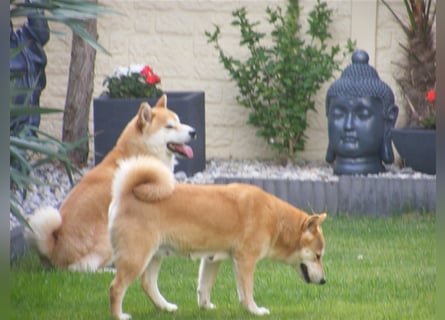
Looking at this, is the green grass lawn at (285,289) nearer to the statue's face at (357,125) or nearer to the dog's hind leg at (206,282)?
the dog's hind leg at (206,282)

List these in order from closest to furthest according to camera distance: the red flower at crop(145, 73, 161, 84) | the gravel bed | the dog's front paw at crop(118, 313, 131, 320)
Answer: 1. the dog's front paw at crop(118, 313, 131, 320)
2. the gravel bed
3. the red flower at crop(145, 73, 161, 84)

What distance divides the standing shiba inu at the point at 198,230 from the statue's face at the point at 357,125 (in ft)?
8.56

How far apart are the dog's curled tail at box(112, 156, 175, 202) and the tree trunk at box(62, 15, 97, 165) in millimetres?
3431

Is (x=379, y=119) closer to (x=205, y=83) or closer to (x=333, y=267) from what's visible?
(x=205, y=83)

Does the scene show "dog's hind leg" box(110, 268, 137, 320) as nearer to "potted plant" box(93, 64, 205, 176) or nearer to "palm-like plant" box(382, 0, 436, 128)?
"potted plant" box(93, 64, 205, 176)

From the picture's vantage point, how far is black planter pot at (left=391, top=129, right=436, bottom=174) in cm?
710

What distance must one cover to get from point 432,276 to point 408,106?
2497 mm

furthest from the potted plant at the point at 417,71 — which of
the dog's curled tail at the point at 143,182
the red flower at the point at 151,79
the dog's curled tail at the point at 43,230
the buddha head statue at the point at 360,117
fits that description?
the dog's curled tail at the point at 143,182

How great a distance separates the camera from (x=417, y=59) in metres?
7.57

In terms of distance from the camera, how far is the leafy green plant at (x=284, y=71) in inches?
298

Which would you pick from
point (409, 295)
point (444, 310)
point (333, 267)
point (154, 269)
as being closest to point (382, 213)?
point (333, 267)

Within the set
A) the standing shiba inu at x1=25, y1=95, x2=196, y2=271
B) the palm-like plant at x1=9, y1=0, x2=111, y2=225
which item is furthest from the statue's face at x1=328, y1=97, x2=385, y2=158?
the palm-like plant at x1=9, y1=0, x2=111, y2=225

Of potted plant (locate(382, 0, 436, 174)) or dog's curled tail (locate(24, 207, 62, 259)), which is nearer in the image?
dog's curled tail (locate(24, 207, 62, 259))

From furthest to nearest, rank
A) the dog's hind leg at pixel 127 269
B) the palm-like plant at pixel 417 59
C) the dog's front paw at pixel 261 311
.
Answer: the palm-like plant at pixel 417 59, the dog's front paw at pixel 261 311, the dog's hind leg at pixel 127 269
